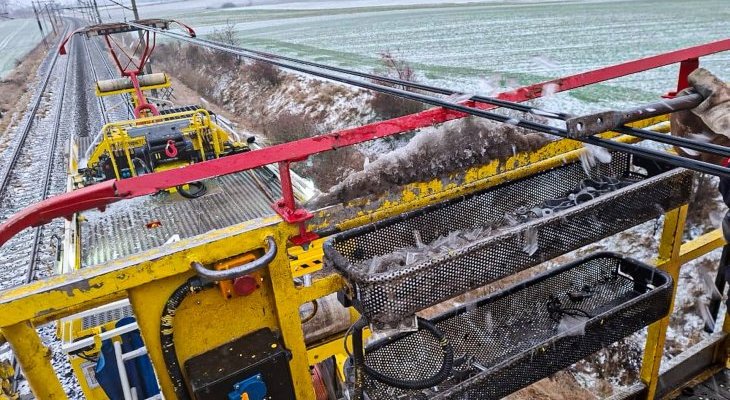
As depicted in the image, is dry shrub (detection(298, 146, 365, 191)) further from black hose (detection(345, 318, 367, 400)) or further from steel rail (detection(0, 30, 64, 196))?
black hose (detection(345, 318, 367, 400))

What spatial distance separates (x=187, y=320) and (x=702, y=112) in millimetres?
2428

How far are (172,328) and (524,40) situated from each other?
26993 mm

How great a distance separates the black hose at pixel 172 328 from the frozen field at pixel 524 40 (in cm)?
765

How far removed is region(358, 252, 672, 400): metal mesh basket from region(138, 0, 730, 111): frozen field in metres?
6.03

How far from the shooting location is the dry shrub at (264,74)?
22.1 meters

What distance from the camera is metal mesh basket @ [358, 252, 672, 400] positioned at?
2477mm

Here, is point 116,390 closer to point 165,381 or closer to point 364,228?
point 165,381

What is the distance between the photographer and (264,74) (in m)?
22.8

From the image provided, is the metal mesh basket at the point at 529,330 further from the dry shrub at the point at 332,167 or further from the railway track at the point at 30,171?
the dry shrub at the point at 332,167

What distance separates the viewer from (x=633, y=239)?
8.88 m

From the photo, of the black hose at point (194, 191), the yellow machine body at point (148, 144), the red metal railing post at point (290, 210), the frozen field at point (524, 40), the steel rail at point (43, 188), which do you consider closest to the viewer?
the red metal railing post at point (290, 210)

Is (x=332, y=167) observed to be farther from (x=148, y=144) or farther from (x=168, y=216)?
(x=168, y=216)

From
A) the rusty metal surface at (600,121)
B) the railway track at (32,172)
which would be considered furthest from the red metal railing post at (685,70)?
the railway track at (32,172)

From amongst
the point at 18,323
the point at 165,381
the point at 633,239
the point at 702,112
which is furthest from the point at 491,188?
the point at 633,239
